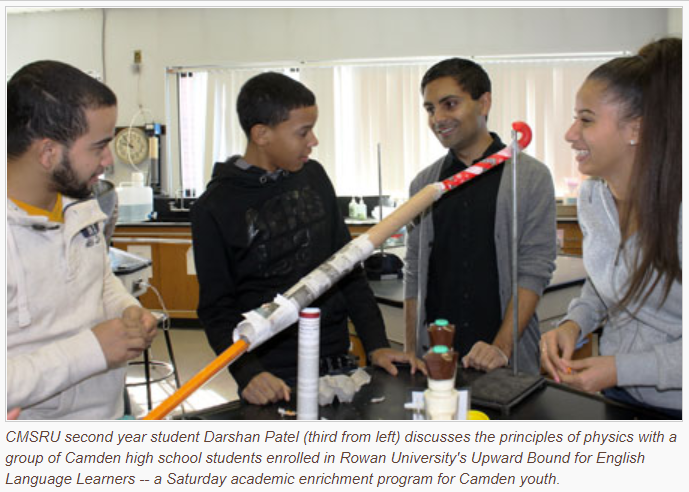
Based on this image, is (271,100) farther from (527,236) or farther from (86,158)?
(527,236)

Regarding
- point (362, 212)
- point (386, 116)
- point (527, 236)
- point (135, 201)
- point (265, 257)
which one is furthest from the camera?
point (386, 116)

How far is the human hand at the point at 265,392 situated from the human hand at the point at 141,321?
0.20 m

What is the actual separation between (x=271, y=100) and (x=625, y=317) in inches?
34.8

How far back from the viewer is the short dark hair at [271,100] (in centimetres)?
138

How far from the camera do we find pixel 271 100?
4.55 ft

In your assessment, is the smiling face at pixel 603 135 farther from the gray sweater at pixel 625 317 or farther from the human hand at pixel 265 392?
the human hand at pixel 265 392

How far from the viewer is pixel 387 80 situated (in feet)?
16.9

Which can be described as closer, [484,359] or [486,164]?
[486,164]

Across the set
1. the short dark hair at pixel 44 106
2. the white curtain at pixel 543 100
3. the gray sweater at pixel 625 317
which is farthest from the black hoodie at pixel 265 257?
the white curtain at pixel 543 100

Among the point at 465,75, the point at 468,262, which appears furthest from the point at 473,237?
the point at 465,75

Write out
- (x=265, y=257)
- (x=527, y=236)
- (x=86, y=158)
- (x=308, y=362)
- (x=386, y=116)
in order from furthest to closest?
(x=386, y=116) < (x=527, y=236) < (x=265, y=257) < (x=86, y=158) < (x=308, y=362)

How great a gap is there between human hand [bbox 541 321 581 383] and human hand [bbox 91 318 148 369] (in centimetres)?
70

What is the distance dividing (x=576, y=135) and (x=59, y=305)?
98 cm
